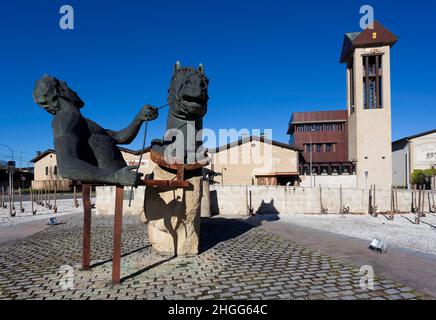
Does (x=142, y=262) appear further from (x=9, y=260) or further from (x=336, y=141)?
(x=336, y=141)

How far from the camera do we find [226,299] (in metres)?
3.99

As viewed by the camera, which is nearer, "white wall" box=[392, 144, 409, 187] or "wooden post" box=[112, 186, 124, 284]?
"wooden post" box=[112, 186, 124, 284]

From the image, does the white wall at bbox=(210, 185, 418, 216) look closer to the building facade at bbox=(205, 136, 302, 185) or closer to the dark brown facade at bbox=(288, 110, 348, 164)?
the building facade at bbox=(205, 136, 302, 185)

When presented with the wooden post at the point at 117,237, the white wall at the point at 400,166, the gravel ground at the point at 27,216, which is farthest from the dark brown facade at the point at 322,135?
the wooden post at the point at 117,237

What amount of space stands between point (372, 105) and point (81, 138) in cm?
3931

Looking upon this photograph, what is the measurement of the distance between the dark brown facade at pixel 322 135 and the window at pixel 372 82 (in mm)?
5390

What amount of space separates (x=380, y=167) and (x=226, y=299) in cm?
3750

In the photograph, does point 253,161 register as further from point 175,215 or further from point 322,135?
point 175,215

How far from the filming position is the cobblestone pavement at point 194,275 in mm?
4180

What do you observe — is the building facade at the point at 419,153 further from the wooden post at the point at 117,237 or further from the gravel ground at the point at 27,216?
the wooden post at the point at 117,237

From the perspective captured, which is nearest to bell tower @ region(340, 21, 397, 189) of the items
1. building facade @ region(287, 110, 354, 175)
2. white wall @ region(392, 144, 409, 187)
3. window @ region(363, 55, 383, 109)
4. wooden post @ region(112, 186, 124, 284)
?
window @ region(363, 55, 383, 109)

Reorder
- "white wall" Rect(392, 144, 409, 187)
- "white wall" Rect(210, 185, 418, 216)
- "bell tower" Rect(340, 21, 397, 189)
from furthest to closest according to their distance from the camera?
"white wall" Rect(392, 144, 409, 187) < "bell tower" Rect(340, 21, 397, 189) < "white wall" Rect(210, 185, 418, 216)

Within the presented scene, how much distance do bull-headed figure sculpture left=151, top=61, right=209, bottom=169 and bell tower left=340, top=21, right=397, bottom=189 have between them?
34351mm

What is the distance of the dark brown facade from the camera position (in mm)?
43281
